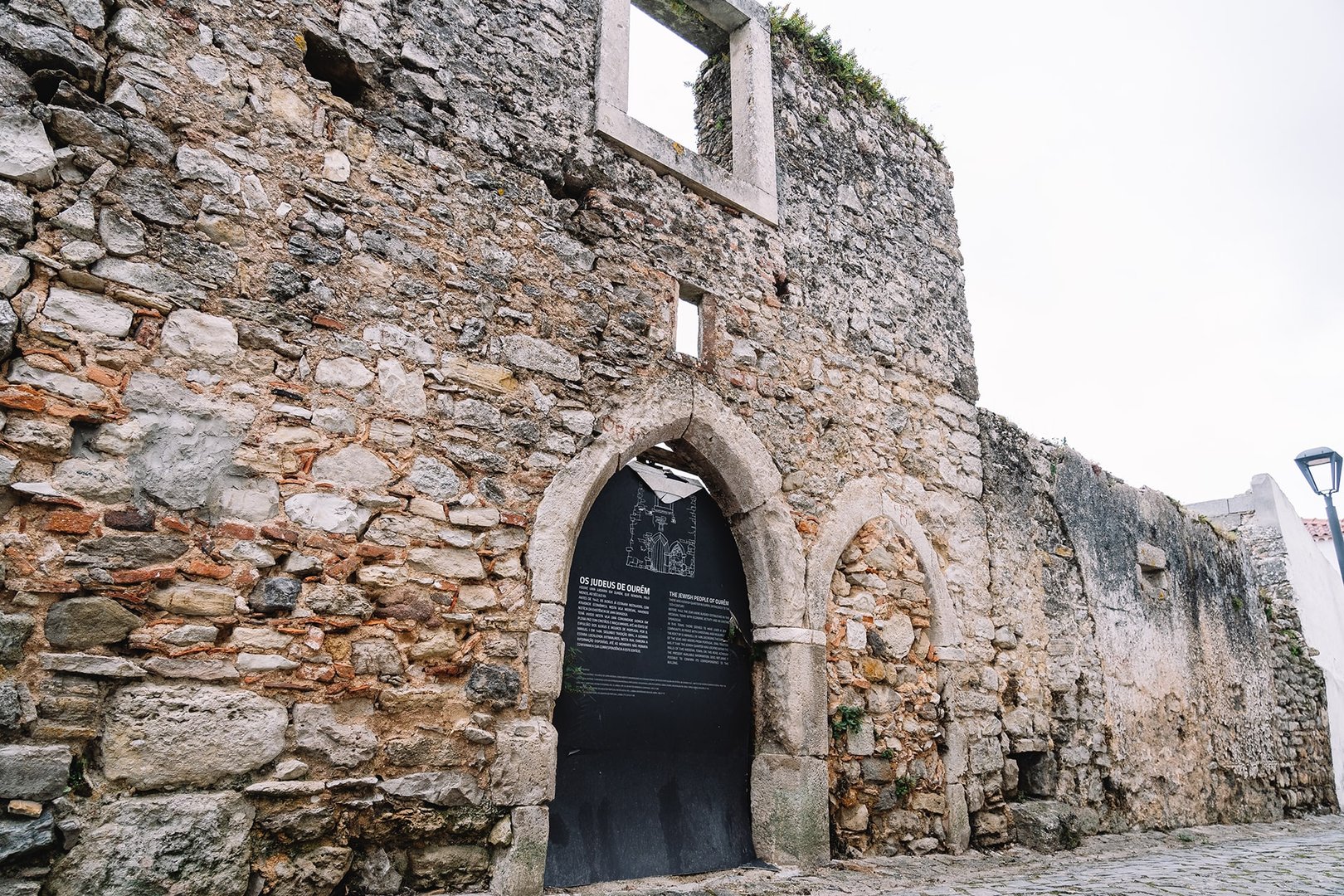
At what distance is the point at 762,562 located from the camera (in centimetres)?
429

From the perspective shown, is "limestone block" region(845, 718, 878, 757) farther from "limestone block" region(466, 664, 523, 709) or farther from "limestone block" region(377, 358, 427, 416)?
"limestone block" region(377, 358, 427, 416)

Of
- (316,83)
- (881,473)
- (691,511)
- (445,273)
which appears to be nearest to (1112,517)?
(881,473)

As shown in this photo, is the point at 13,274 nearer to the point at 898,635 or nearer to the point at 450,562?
the point at 450,562

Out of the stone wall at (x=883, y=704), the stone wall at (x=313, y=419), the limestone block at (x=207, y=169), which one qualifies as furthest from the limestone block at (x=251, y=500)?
the stone wall at (x=883, y=704)

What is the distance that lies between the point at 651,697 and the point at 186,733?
1972 millimetres

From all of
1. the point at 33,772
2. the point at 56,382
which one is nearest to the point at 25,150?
the point at 56,382

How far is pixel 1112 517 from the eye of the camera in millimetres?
6383

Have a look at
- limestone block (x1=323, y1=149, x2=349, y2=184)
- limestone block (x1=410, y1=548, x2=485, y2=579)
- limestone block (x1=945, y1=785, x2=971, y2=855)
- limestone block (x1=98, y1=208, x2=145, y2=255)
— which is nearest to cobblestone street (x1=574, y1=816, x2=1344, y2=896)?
limestone block (x1=945, y1=785, x2=971, y2=855)

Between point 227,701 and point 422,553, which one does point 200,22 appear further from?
point 227,701

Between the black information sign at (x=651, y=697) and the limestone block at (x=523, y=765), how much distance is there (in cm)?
37

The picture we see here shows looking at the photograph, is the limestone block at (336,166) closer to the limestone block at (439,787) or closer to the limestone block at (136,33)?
the limestone block at (136,33)

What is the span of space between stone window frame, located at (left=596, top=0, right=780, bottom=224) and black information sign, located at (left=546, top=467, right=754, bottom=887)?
1.61 metres

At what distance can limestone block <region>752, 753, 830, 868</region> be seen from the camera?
3906 millimetres

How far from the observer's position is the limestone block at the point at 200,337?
2.76 metres
